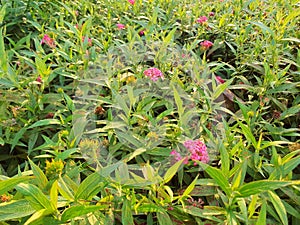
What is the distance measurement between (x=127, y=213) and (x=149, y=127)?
1.18 feet

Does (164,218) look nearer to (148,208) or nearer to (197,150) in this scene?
(148,208)

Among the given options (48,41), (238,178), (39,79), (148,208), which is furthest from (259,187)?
(48,41)

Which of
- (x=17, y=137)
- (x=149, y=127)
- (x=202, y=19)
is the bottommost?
(x=17, y=137)

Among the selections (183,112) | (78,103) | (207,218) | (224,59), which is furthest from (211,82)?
(207,218)

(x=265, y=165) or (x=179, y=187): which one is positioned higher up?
(x=265, y=165)

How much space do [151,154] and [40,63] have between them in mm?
550

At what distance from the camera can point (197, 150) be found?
3.78ft

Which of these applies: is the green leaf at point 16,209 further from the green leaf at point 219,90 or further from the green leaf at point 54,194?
the green leaf at point 219,90

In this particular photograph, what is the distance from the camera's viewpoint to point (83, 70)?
1.52m

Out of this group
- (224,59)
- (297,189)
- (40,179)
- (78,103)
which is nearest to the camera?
(40,179)

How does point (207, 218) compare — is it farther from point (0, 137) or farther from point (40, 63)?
point (40, 63)

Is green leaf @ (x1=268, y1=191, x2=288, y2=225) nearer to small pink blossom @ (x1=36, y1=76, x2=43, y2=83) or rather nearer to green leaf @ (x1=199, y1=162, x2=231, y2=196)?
green leaf @ (x1=199, y1=162, x2=231, y2=196)

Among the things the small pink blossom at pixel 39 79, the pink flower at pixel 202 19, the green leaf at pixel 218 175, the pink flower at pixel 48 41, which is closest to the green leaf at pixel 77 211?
the green leaf at pixel 218 175

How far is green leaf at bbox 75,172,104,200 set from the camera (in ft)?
3.01
